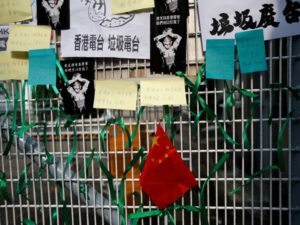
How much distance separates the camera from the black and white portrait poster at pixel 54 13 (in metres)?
1.13

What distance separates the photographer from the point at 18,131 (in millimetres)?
1173

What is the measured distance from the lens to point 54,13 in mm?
1133

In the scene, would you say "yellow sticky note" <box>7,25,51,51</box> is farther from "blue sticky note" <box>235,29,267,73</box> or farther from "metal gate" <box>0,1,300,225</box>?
"blue sticky note" <box>235,29,267,73</box>

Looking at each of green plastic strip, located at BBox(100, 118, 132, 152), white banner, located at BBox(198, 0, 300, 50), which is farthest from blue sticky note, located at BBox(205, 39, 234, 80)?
green plastic strip, located at BBox(100, 118, 132, 152)

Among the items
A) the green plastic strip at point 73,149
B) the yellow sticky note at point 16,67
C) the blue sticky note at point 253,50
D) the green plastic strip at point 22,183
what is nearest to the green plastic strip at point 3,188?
the green plastic strip at point 22,183

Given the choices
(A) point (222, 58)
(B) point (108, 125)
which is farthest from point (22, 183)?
(A) point (222, 58)

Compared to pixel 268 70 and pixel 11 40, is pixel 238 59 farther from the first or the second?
pixel 11 40

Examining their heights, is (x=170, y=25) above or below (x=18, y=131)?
above

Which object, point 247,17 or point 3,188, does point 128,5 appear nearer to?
point 247,17

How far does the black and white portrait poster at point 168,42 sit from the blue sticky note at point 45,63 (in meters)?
0.37

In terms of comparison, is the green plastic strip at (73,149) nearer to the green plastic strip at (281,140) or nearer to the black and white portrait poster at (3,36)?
the black and white portrait poster at (3,36)

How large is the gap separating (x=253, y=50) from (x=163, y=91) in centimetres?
32

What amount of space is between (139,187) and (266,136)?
51 cm

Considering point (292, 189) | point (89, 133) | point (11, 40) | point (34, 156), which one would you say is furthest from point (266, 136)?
point (11, 40)
